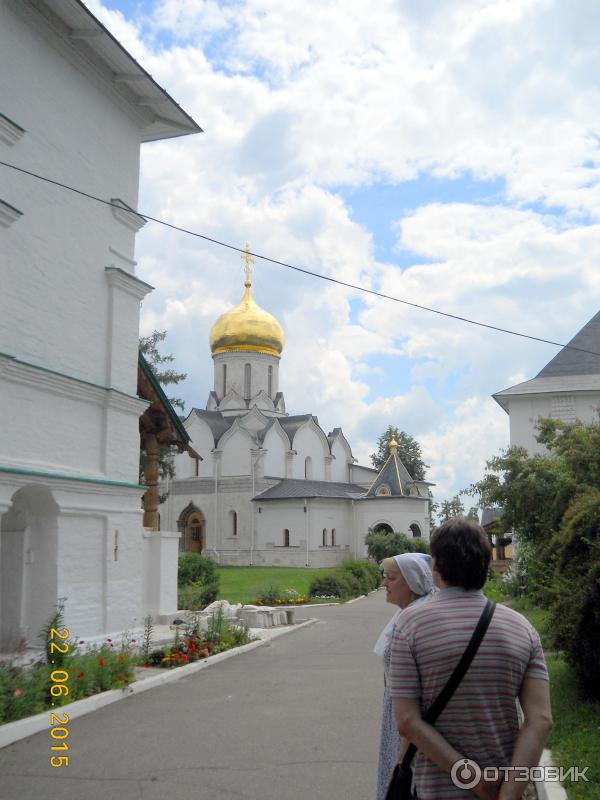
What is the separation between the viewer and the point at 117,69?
13039 mm

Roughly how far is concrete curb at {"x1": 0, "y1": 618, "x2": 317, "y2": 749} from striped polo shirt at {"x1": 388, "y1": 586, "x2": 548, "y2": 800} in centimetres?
551

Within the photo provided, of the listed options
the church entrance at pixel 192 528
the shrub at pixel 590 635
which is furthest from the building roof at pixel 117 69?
the church entrance at pixel 192 528

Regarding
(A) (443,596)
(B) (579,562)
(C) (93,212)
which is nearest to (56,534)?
(C) (93,212)

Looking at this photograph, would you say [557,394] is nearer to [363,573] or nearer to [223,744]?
[363,573]

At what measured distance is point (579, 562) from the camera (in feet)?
27.3

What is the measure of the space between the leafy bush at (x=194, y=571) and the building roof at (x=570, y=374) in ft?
41.4

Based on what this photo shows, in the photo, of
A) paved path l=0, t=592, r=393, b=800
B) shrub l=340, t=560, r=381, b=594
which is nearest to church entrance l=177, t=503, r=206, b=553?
shrub l=340, t=560, r=381, b=594

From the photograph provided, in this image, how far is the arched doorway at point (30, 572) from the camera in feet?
37.0

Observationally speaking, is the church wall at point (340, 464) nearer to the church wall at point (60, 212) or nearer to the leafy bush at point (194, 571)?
the leafy bush at point (194, 571)

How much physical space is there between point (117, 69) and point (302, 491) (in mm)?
36024

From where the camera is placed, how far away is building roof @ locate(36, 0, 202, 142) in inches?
457

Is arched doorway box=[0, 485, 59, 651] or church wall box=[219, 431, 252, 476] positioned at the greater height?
church wall box=[219, 431, 252, 476]

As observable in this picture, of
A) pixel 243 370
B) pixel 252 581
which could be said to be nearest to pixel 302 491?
pixel 243 370

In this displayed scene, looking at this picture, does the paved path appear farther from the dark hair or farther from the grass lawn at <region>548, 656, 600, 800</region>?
the dark hair
